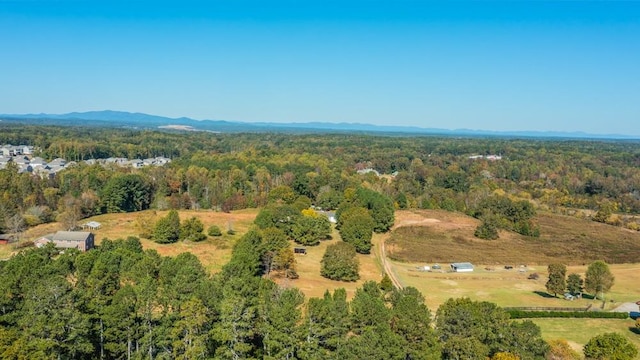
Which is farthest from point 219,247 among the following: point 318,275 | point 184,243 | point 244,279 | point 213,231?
point 244,279

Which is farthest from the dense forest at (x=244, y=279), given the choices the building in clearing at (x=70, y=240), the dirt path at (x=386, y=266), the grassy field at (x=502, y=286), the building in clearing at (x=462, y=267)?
the building in clearing at (x=462, y=267)

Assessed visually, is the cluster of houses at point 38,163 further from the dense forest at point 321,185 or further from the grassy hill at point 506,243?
the grassy hill at point 506,243

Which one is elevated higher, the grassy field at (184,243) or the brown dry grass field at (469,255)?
the grassy field at (184,243)

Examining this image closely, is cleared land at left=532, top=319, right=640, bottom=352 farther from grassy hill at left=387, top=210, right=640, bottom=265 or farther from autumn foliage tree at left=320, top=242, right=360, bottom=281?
grassy hill at left=387, top=210, right=640, bottom=265

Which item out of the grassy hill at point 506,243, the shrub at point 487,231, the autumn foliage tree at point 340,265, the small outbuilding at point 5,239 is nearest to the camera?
the autumn foliage tree at point 340,265

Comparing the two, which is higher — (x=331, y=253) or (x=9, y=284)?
(x=9, y=284)

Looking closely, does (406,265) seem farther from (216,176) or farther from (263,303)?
(216,176)

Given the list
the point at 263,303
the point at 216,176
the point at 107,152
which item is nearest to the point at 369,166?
the point at 216,176
